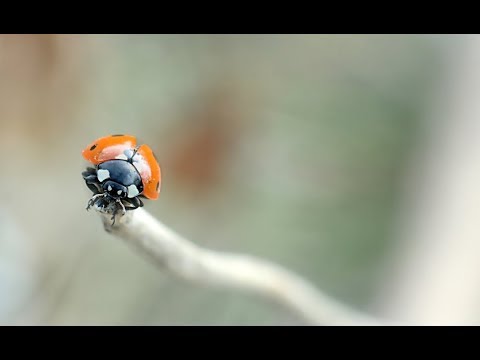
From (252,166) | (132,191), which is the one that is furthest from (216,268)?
(252,166)

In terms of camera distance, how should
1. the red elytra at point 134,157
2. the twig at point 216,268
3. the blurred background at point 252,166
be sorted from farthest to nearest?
1. the blurred background at point 252,166
2. the red elytra at point 134,157
3. the twig at point 216,268

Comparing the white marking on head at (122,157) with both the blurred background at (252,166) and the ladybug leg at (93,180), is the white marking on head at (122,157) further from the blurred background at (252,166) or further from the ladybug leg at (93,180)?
the blurred background at (252,166)

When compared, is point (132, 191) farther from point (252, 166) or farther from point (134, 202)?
point (252, 166)

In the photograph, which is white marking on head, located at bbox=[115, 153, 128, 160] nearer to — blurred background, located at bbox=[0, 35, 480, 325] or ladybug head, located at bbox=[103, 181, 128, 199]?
ladybug head, located at bbox=[103, 181, 128, 199]

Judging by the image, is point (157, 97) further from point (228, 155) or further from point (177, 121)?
point (228, 155)

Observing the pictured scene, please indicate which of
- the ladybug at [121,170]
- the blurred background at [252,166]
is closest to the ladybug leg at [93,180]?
the ladybug at [121,170]

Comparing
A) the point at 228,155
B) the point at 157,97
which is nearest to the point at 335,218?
the point at 228,155

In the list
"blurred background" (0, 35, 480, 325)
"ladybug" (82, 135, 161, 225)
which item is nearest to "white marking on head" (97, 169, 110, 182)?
"ladybug" (82, 135, 161, 225)

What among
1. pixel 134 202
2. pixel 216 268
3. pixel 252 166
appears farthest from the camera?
pixel 252 166
